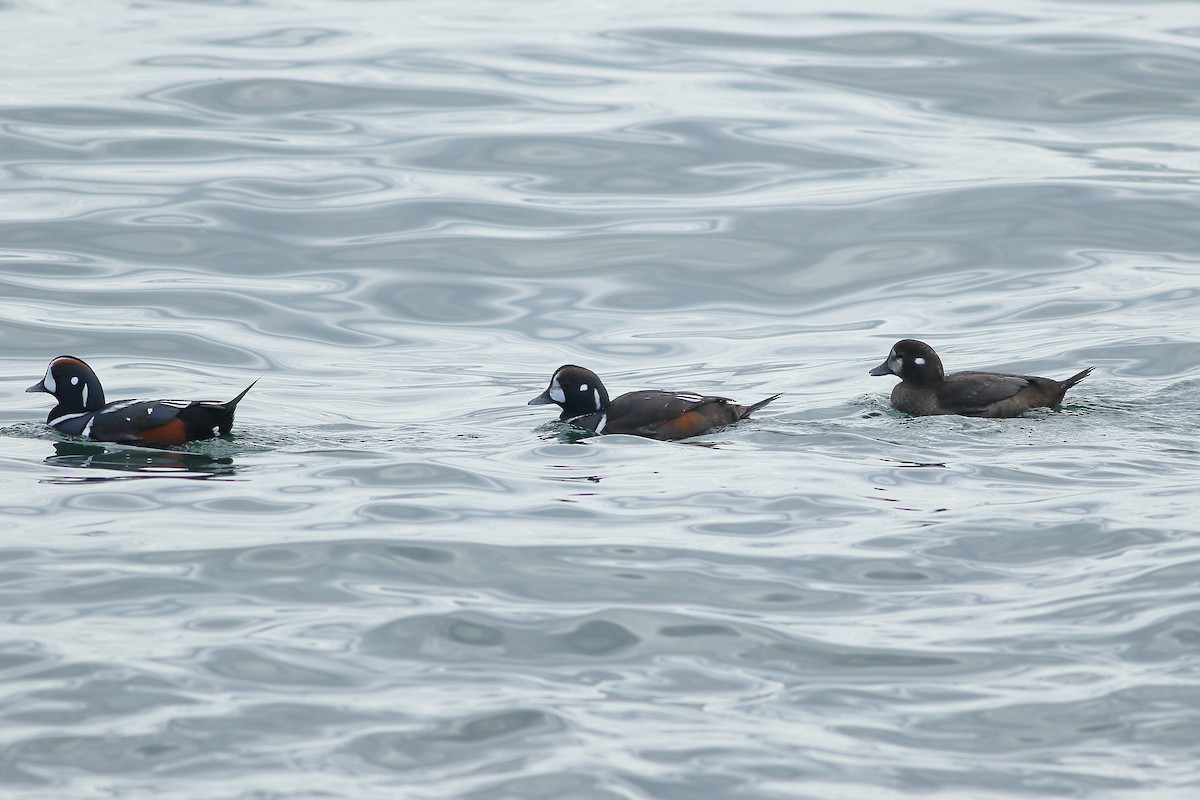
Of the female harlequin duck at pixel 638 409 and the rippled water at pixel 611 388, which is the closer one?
the rippled water at pixel 611 388

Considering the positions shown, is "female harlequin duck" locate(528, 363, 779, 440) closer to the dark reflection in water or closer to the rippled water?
the rippled water

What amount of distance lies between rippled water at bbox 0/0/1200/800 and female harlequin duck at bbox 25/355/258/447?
0.17 metres

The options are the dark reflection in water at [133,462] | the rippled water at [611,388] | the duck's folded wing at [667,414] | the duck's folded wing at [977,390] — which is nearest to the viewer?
the rippled water at [611,388]

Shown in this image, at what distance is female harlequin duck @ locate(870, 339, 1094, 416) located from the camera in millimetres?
13000

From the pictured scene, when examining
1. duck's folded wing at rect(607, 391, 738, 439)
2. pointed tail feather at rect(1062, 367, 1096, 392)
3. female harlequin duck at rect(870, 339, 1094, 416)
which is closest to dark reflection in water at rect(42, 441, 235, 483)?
duck's folded wing at rect(607, 391, 738, 439)

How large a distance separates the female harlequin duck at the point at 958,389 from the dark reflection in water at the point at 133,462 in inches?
222

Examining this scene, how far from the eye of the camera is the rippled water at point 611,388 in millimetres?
7258

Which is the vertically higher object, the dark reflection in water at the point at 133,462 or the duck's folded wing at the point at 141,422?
the duck's folded wing at the point at 141,422

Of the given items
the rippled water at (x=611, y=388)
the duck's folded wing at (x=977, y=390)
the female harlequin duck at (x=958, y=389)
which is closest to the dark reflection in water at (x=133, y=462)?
the rippled water at (x=611, y=388)

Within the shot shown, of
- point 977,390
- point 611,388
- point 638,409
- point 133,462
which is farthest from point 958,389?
point 133,462

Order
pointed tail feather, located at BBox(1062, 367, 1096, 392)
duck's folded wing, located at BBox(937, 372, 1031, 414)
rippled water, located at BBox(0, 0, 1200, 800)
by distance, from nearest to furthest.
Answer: rippled water, located at BBox(0, 0, 1200, 800)
duck's folded wing, located at BBox(937, 372, 1031, 414)
pointed tail feather, located at BBox(1062, 367, 1096, 392)

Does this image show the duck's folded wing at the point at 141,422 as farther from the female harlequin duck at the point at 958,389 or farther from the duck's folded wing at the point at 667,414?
the female harlequin duck at the point at 958,389

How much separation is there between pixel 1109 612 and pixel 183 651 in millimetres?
4768

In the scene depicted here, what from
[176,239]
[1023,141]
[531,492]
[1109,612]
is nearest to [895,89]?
[1023,141]
